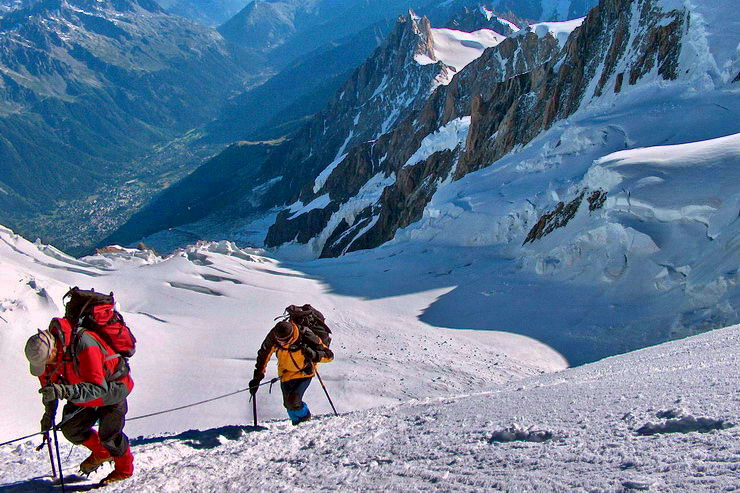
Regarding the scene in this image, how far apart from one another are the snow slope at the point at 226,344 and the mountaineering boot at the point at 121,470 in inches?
200

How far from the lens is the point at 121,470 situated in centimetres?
553

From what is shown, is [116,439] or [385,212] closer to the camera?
[116,439]

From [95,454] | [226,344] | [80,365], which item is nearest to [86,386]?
[80,365]

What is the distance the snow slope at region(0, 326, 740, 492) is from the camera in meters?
4.04

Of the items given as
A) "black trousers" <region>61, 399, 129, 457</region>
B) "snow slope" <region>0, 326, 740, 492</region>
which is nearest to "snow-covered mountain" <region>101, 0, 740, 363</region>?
"snow slope" <region>0, 326, 740, 492</region>

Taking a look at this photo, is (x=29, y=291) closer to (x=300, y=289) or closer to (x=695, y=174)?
(x=300, y=289)

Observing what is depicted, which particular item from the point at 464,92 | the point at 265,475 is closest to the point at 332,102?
the point at 464,92

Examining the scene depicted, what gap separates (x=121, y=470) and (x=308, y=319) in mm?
2954

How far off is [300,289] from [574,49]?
97.4 feet

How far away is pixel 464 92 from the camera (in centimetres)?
8088

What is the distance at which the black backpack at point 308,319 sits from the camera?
7.75 metres

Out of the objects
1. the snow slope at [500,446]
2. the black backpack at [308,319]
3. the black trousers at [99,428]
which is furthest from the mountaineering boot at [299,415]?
the black trousers at [99,428]

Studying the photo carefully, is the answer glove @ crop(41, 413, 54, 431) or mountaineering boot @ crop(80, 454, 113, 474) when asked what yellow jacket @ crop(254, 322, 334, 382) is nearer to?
mountaineering boot @ crop(80, 454, 113, 474)

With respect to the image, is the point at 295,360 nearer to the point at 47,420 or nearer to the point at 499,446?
the point at 47,420
